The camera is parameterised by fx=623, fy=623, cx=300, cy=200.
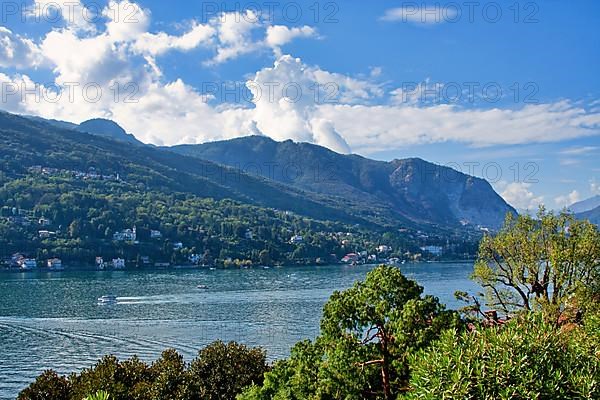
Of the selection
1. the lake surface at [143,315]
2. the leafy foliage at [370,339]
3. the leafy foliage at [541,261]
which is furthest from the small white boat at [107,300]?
the leafy foliage at [370,339]

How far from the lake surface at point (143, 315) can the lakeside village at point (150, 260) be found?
27.4 feet

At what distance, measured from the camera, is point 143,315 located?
194 ft

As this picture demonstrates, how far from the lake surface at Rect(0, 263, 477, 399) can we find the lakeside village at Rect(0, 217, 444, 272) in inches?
329

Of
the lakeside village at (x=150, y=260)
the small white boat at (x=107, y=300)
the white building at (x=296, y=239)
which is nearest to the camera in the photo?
the small white boat at (x=107, y=300)

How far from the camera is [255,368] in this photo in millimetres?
19203

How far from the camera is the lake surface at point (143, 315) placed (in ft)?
142

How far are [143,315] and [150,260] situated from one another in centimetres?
6114

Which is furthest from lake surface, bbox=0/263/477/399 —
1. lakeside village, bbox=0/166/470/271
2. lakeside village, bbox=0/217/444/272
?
lakeside village, bbox=0/166/470/271

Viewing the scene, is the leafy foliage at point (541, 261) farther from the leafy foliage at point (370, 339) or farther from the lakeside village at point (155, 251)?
the lakeside village at point (155, 251)

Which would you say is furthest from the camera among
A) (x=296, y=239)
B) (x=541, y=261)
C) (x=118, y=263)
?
(x=296, y=239)

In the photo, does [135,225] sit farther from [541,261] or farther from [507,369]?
[507,369]

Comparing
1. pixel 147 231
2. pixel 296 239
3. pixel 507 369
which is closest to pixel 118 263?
pixel 147 231

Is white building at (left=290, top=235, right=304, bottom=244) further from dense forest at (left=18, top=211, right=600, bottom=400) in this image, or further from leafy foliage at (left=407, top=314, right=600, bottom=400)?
leafy foliage at (left=407, top=314, right=600, bottom=400)

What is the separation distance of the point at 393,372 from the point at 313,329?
3830 cm
